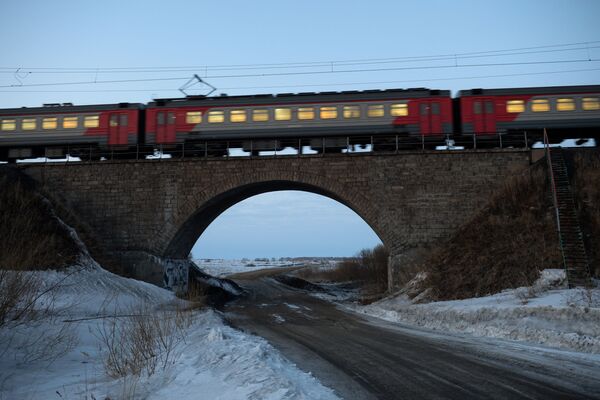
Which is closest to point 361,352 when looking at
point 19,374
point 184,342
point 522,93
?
point 184,342

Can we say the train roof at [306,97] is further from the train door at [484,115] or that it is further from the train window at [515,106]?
the train window at [515,106]

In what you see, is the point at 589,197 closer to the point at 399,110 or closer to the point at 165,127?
the point at 399,110

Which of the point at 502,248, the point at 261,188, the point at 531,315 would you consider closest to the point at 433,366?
the point at 531,315

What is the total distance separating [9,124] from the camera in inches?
1016

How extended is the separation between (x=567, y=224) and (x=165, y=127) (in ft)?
68.3

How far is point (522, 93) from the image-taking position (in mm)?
23062

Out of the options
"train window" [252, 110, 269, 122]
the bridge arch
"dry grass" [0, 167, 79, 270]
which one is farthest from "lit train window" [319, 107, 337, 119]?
"dry grass" [0, 167, 79, 270]

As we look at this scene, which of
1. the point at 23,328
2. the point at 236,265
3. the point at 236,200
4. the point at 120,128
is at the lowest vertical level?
the point at 236,265

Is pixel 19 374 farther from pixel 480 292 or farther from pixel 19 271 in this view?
pixel 480 292

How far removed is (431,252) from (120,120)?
19.1 meters

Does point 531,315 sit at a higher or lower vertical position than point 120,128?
lower

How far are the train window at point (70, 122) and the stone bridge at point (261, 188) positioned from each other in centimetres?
243

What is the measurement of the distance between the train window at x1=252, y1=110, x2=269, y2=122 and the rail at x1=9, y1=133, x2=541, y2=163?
1237 mm

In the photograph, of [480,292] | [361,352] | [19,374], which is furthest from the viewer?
[480,292]
